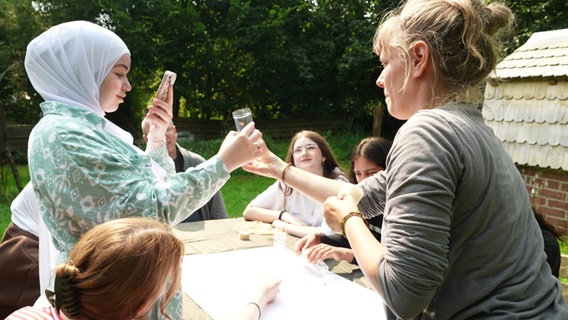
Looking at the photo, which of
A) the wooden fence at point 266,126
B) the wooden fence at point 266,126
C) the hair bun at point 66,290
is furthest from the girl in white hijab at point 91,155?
the wooden fence at point 266,126

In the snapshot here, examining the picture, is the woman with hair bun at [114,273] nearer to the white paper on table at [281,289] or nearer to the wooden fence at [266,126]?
the white paper on table at [281,289]

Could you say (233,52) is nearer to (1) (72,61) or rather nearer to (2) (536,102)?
(2) (536,102)

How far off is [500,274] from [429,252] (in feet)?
0.73

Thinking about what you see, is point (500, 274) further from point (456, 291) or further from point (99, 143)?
point (99, 143)

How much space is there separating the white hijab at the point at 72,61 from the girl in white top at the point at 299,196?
2.06 meters

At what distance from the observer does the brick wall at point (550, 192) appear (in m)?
4.95

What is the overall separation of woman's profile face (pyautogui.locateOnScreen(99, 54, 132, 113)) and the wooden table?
92cm

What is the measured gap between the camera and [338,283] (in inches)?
88.8

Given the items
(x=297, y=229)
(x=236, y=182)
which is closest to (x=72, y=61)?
(x=297, y=229)

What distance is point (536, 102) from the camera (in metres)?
5.16

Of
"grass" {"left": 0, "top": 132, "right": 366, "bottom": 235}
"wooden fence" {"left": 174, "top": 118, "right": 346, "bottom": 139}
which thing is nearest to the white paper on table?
"grass" {"left": 0, "top": 132, "right": 366, "bottom": 235}

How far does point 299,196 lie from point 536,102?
3.14 metres

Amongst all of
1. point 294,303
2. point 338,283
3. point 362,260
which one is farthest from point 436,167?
point 338,283

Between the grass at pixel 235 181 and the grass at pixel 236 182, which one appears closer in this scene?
the grass at pixel 236 182
